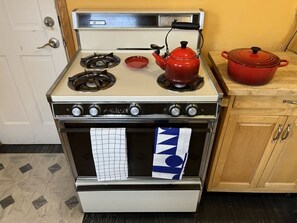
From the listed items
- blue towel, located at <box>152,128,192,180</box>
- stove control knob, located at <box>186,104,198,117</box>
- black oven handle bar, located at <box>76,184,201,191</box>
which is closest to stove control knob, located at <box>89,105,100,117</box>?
blue towel, located at <box>152,128,192,180</box>

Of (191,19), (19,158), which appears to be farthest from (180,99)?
(19,158)

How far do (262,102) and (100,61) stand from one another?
3.14 feet

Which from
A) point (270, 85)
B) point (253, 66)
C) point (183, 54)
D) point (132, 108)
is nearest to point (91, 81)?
point (132, 108)

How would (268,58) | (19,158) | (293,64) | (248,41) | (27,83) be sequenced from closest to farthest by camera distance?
(268,58) → (293,64) → (248,41) → (27,83) → (19,158)

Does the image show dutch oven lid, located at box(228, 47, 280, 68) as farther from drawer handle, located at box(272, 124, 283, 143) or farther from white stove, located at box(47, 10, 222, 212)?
drawer handle, located at box(272, 124, 283, 143)

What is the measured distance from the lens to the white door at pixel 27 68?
1487mm

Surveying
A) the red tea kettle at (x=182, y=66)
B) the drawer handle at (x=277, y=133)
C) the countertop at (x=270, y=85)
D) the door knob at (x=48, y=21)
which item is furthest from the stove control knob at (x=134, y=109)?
the door knob at (x=48, y=21)

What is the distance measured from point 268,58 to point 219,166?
71cm

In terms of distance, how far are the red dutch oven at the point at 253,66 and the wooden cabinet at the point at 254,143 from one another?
44 millimetres

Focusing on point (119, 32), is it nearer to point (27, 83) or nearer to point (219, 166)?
point (27, 83)

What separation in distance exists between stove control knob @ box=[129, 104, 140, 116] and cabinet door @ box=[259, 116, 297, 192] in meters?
0.84

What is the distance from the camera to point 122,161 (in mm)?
1195

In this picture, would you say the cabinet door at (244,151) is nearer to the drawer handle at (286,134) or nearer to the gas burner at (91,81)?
the drawer handle at (286,134)

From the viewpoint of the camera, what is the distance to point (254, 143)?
4.30 feet
